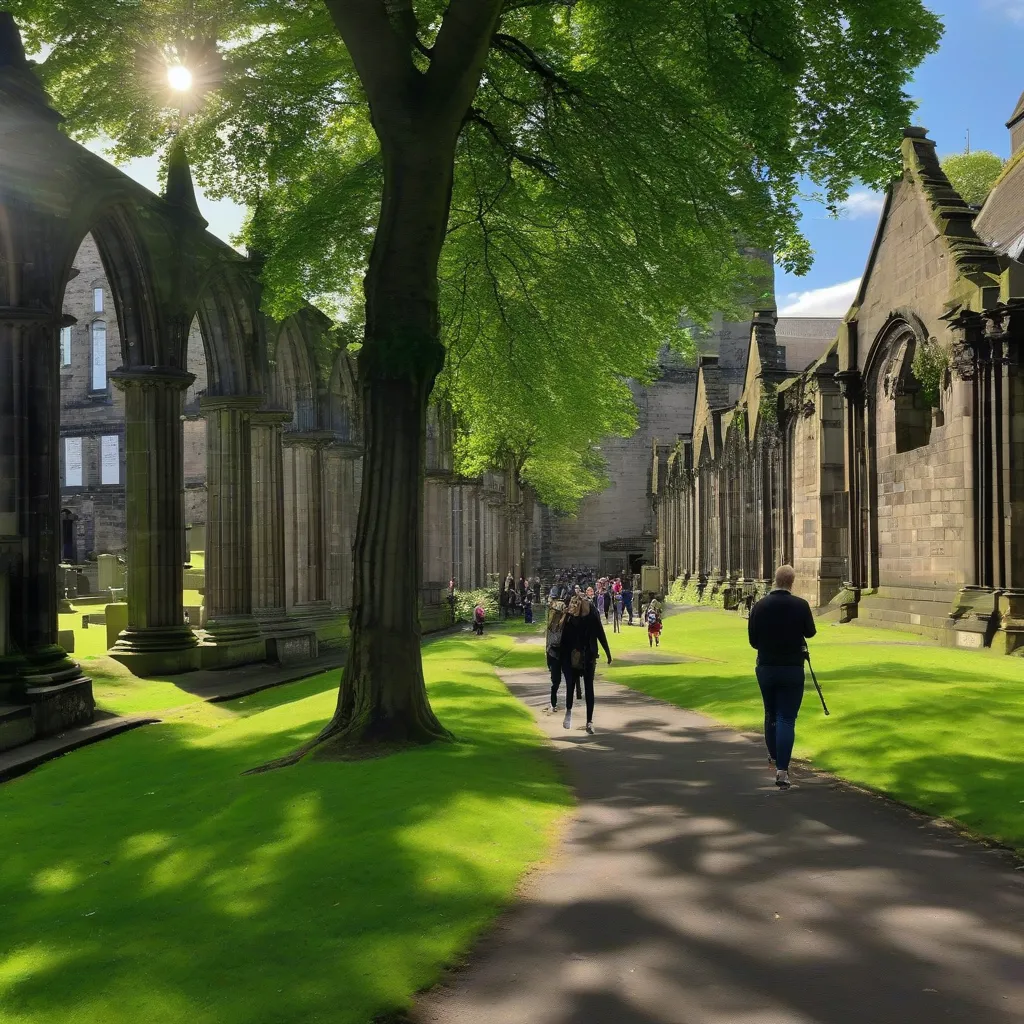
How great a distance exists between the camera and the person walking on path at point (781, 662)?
825 cm

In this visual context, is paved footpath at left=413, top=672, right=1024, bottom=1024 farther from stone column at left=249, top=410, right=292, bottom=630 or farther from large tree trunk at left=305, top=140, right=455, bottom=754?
stone column at left=249, top=410, right=292, bottom=630

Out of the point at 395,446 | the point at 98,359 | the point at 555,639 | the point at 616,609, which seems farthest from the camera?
the point at 98,359

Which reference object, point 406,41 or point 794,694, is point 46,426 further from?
point 794,694

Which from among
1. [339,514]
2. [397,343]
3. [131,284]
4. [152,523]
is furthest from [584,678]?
[339,514]

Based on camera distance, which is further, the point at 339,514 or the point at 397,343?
the point at 339,514

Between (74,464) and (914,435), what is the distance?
50717 mm

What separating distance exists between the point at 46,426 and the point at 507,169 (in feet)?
23.6

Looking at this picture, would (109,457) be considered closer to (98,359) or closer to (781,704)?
(98,359)

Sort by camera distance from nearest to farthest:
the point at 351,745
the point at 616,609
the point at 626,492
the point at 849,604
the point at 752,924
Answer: the point at 752,924 → the point at 351,745 → the point at 849,604 → the point at 616,609 → the point at 626,492

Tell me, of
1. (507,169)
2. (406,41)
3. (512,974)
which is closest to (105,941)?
(512,974)

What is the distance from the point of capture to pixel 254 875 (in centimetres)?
595

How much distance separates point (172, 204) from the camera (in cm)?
1756

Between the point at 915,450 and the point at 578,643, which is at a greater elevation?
the point at 915,450

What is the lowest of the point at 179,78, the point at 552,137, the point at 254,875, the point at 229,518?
the point at 254,875
